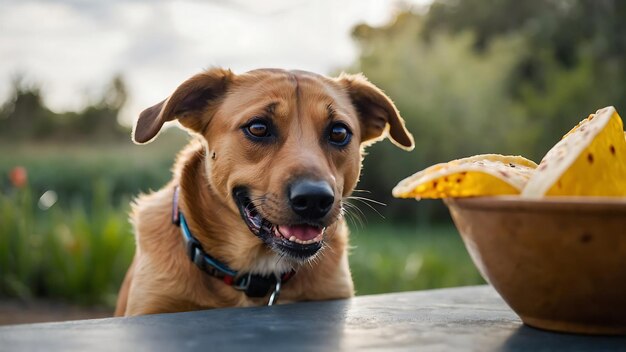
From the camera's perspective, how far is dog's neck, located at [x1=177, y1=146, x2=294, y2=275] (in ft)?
8.64

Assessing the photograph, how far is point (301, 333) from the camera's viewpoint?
4.23 feet

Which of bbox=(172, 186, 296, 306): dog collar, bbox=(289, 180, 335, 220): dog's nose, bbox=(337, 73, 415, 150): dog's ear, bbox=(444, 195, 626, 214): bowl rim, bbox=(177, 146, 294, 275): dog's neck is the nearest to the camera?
bbox=(444, 195, 626, 214): bowl rim

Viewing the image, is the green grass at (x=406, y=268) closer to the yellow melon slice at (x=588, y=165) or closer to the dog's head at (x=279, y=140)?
the dog's head at (x=279, y=140)

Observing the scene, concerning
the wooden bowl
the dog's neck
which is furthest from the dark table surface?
the dog's neck

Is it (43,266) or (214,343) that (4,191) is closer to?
(43,266)

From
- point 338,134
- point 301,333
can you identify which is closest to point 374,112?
point 338,134

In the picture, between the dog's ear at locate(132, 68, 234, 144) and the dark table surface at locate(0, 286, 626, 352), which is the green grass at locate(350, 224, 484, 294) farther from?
the dark table surface at locate(0, 286, 626, 352)

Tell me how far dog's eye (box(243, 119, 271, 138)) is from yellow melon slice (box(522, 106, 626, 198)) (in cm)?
144

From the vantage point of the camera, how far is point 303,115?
8.87ft

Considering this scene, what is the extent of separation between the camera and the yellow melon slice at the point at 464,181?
1330mm

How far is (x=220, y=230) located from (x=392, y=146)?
28.8 ft

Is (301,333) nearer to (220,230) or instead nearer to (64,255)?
(220,230)

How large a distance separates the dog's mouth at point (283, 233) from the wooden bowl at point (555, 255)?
1106 mm

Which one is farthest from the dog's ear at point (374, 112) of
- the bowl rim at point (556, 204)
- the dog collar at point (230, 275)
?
the bowl rim at point (556, 204)
